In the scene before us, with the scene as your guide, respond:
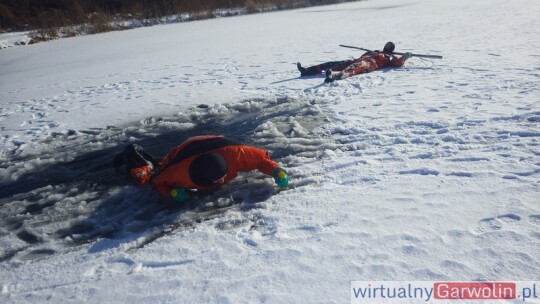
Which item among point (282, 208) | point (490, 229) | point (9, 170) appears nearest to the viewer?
point (490, 229)

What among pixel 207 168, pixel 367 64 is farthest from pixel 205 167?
pixel 367 64

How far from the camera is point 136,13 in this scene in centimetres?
2781

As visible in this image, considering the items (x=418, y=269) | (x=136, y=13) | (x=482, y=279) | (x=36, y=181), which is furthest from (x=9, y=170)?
(x=136, y=13)

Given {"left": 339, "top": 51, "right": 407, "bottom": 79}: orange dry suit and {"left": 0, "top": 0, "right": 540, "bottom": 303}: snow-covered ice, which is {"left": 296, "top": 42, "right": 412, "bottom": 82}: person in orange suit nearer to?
{"left": 339, "top": 51, "right": 407, "bottom": 79}: orange dry suit

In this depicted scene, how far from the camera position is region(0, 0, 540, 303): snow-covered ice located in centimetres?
251

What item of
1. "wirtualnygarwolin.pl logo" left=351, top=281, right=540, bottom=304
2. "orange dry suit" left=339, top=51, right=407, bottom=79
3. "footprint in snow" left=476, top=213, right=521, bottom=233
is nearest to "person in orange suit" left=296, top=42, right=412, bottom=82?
"orange dry suit" left=339, top=51, right=407, bottom=79

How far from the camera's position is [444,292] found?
222 cm

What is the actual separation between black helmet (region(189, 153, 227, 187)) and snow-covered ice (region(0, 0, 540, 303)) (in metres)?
0.21

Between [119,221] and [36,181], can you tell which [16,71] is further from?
[119,221]

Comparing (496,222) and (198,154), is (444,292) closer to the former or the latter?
(496,222)

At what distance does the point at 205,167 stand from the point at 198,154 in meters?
0.15

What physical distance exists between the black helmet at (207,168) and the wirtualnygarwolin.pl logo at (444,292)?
1.57 m

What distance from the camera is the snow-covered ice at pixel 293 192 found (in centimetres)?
251

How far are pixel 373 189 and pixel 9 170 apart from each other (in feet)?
14.0
